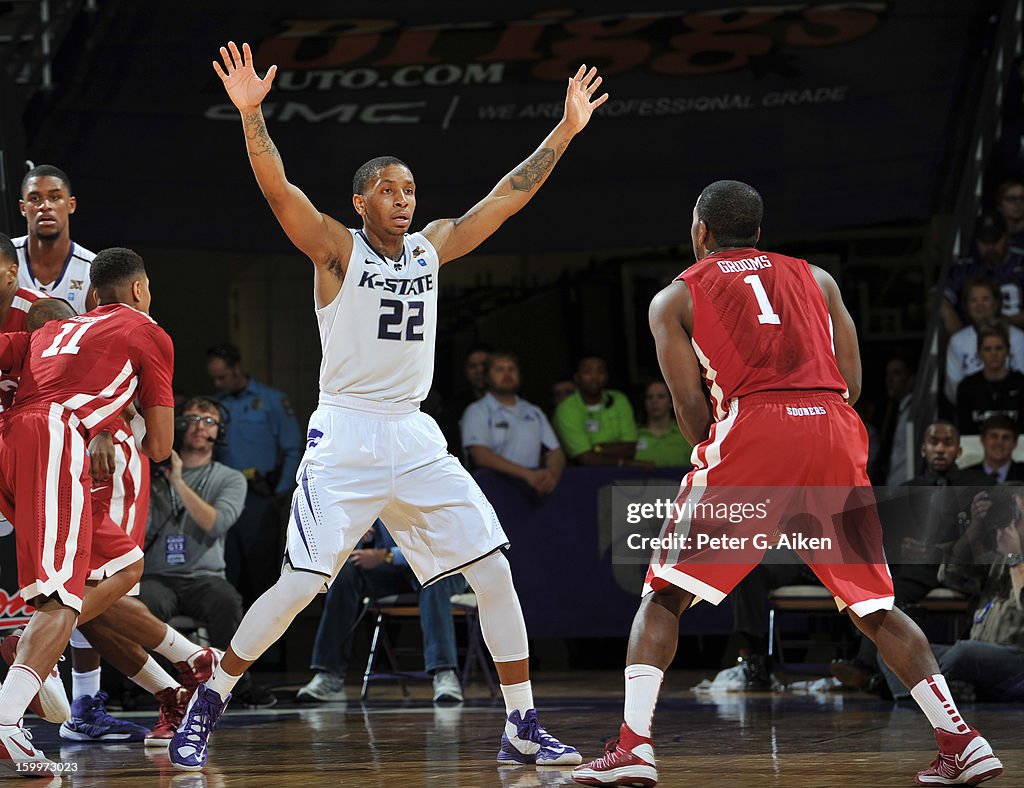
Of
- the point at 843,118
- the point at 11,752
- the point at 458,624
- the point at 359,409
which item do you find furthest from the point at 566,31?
the point at 11,752

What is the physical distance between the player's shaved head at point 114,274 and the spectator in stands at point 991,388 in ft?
21.3

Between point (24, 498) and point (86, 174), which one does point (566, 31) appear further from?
point (24, 498)

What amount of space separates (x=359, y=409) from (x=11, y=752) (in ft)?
5.81

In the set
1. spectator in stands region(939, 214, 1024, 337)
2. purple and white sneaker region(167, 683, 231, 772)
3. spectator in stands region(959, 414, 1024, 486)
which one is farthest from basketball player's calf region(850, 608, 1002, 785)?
spectator in stands region(939, 214, 1024, 337)

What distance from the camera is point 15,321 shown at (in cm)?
679

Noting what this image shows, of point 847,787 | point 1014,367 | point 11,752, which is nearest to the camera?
point 847,787

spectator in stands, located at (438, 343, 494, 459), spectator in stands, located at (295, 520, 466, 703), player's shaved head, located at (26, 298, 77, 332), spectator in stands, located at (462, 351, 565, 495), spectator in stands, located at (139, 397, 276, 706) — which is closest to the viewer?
player's shaved head, located at (26, 298, 77, 332)

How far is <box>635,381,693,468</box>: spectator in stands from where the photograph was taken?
1159cm

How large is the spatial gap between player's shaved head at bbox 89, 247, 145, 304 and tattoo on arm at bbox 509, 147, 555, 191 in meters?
1.64

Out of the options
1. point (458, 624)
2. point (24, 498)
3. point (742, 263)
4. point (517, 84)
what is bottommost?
point (458, 624)

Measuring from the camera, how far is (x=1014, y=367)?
10.9 meters

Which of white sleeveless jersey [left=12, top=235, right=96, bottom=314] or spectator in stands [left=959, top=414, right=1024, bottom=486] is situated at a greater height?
white sleeveless jersey [left=12, top=235, right=96, bottom=314]

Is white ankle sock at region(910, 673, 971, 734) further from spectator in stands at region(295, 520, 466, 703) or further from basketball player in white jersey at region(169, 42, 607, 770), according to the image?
spectator in stands at region(295, 520, 466, 703)

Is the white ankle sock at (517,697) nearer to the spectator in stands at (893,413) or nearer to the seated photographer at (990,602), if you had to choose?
the seated photographer at (990,602)
